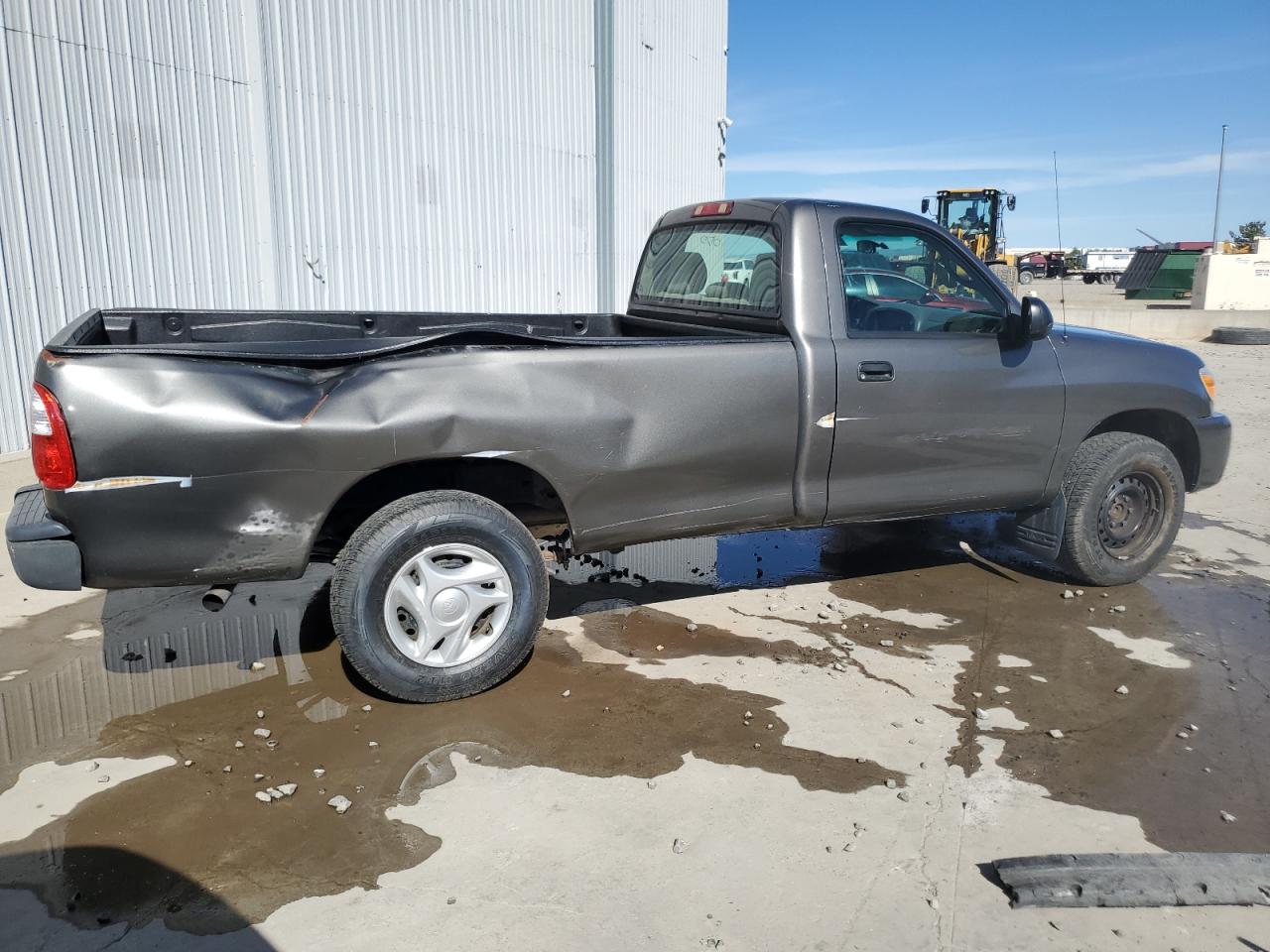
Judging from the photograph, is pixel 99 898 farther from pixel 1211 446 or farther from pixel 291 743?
pixel 1211 446

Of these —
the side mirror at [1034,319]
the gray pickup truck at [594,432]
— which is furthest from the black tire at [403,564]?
the side mirror at [1034,319]

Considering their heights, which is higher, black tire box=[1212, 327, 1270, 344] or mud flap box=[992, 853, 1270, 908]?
black tire box=[1212, 327, 1270, 344]

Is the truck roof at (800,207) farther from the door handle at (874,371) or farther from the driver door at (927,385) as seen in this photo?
the door handle at (874,371)

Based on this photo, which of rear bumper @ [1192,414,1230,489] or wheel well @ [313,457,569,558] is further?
rear bumper @ [1192,414,1230,489]

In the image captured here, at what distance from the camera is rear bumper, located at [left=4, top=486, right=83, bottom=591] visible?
11.2 ft

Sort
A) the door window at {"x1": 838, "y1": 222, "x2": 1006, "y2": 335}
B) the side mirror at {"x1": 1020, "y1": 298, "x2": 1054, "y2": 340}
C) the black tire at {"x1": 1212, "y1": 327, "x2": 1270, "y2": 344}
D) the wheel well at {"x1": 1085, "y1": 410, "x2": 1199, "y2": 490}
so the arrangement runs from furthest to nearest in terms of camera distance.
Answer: the black tire at {"x1": 1212, "y1": 327, "x2": 1270, "y2": 344} → the wheel well at {"x1": 1085, "y1": 410, "x2": 1199, "y2": 490} → the side mirror at {"x1": 1020, "y1": 298, "x2": 1054, "y2": 340} → the door window at {"x1": 838, "y1": 222, "x2": 1006, "y2": 335}

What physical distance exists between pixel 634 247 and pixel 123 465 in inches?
459

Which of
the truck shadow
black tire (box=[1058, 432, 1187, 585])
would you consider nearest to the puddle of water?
the truck shadow

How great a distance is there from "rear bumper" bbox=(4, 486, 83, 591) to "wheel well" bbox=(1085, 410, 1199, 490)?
489cm

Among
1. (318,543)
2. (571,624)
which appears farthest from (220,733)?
(571,624)

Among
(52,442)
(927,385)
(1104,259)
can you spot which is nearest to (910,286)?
(927,385)

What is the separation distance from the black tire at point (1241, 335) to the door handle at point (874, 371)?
20083 millimetres

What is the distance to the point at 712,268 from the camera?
526 centimetres

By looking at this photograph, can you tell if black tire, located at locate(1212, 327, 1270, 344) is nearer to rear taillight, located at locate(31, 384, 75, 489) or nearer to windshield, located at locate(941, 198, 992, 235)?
windshield, located at locate(941, 198, 992, 235)
